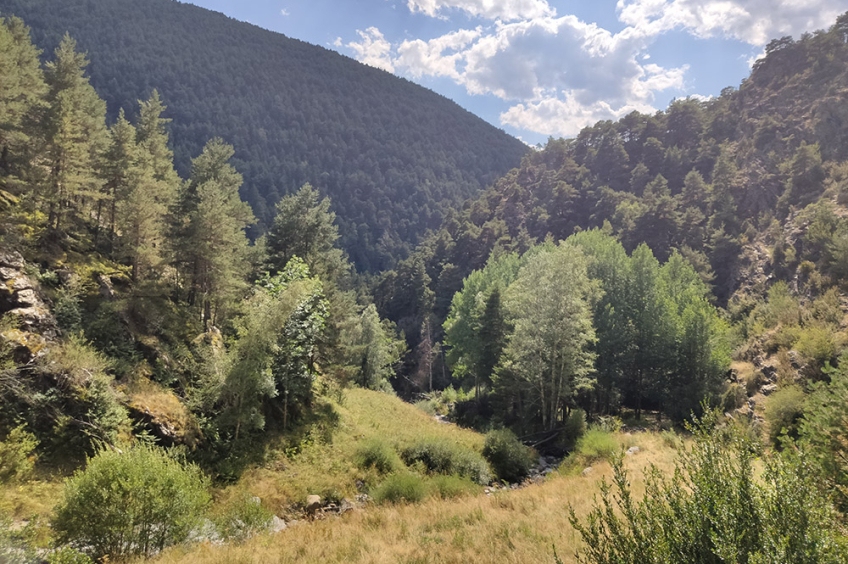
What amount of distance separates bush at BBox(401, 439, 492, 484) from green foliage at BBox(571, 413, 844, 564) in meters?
15.6

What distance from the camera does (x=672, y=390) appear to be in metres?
34.5

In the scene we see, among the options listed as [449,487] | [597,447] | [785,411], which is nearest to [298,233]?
[449,487]

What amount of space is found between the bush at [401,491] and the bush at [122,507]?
7174 millimetres

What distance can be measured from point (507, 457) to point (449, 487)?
6.61 meters

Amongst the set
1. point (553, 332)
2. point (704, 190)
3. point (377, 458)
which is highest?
point (704, 190)

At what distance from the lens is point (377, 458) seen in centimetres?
1870

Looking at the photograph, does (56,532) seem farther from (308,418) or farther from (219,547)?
(308,418)

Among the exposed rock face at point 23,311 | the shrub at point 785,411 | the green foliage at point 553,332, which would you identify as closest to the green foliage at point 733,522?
the exposed rock face at point 23,311

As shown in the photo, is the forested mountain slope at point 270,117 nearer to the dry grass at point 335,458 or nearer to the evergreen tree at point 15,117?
the evergreen tree at point 15,117

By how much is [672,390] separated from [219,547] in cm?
3606

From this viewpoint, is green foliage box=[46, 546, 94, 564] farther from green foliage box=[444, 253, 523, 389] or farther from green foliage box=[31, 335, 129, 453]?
green foliage box=[444, 253, 523, 389]

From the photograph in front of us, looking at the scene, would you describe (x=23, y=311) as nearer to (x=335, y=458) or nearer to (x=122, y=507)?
(x=122, y=507)

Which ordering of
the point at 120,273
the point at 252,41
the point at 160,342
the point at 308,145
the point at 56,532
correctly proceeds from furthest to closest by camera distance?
the point at 252,41
the point at 308,145
the point at 120,273
the point at 160,342
the point at 56,532

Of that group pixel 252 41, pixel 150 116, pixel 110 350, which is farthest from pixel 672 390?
pixel 252 41
